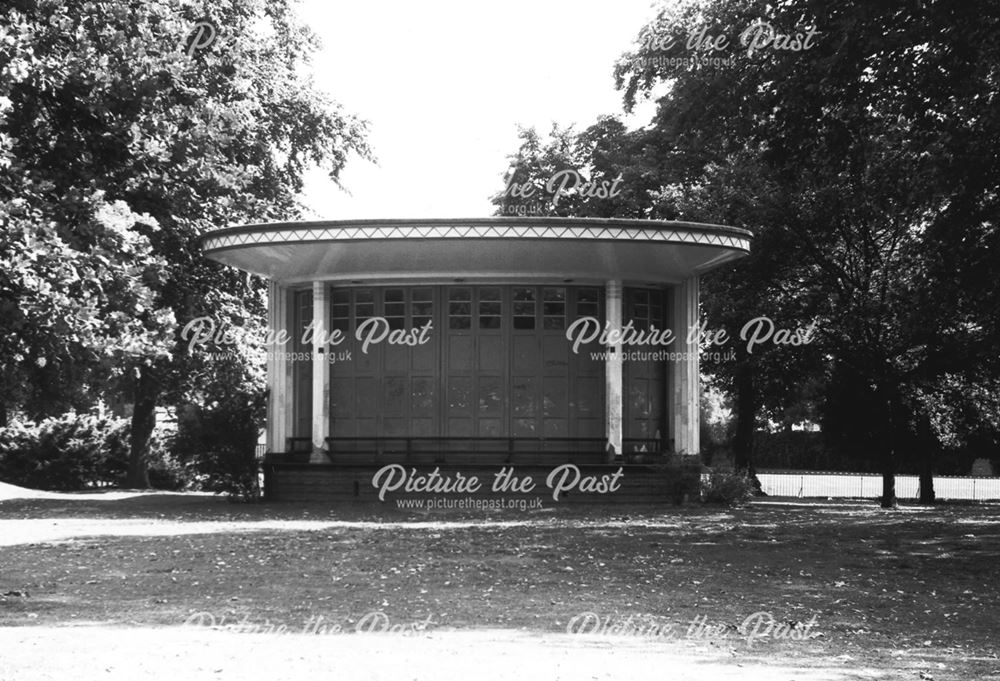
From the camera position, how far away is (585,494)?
86.5 feet

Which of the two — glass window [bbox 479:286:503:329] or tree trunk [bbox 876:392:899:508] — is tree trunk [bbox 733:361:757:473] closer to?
tree trunk [bbox 876:392:899:508]

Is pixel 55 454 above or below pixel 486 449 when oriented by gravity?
below

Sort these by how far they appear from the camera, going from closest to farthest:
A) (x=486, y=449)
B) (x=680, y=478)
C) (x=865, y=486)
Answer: (x=680, y=478) < (x=486, y=449) < (x=865, y=486)

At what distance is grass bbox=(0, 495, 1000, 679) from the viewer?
11.5 m

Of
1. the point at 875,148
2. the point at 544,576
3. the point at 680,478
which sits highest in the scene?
the point at 875,148

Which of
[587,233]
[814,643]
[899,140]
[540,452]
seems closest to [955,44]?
[899,140]

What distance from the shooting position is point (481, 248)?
25.6 metres

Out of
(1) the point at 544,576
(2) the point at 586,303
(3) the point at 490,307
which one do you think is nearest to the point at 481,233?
(3) the point at 490,307

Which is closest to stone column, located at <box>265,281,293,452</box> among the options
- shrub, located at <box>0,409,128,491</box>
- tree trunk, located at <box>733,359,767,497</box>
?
shrub, located at <box>0,409,128,491</box>

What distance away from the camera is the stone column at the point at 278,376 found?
28453 mm

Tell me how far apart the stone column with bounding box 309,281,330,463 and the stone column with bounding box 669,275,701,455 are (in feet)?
24.4

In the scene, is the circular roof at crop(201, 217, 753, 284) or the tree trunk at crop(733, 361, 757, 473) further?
the tree trunk at crop(733, 361, 757, 473)

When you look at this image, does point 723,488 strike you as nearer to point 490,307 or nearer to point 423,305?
point 490,307

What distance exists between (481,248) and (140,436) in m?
18.0
